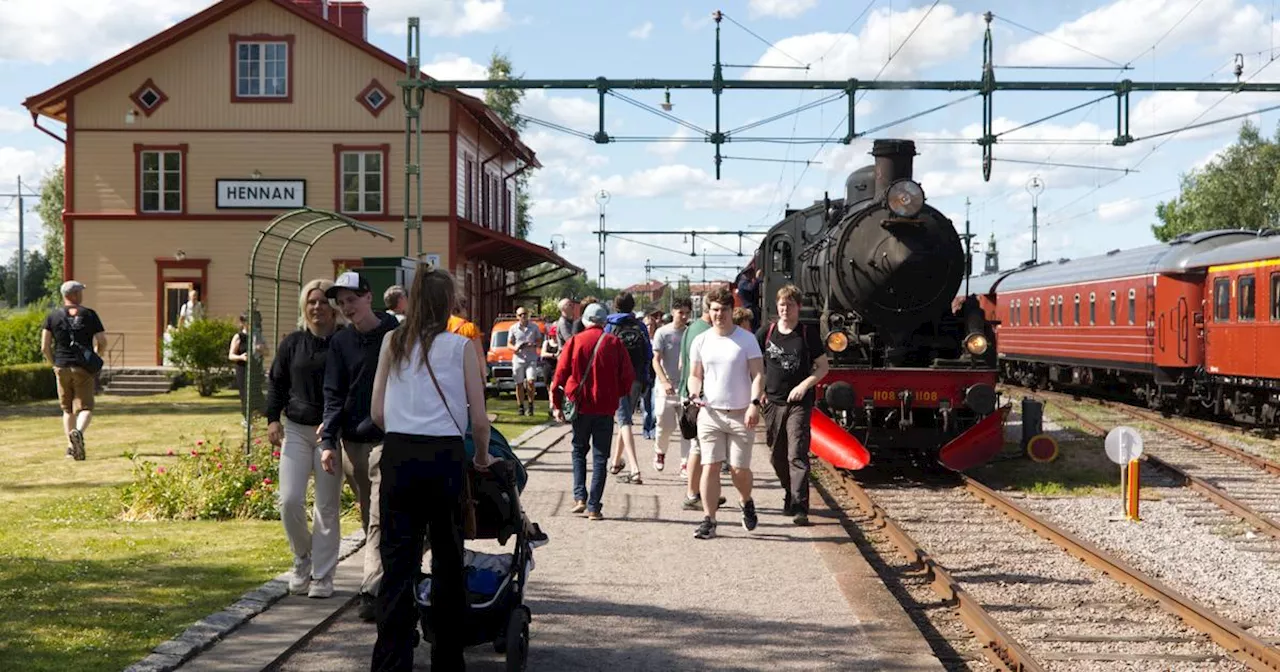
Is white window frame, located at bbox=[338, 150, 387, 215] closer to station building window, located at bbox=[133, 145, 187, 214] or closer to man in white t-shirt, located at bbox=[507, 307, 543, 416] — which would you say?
station building window, located at bbox=[133, 145, 187, 214]

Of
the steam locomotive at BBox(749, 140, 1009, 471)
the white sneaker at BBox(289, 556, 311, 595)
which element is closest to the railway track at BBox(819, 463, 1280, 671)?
the steam locomotive at BBox(749, 140, 1009, 471)

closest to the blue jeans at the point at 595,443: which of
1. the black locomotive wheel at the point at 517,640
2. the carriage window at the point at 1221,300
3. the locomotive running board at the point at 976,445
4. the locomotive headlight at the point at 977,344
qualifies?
the locomotive running board at the point at 976,445

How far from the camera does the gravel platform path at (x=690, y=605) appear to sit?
676cm

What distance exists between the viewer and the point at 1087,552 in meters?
10.2

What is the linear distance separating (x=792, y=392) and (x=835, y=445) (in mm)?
3432

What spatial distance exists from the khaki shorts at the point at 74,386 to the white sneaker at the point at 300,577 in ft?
27.1

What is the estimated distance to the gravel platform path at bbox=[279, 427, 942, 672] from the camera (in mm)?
6762

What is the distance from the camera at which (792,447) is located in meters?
11.4

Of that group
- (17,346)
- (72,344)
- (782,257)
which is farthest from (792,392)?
(17,346)

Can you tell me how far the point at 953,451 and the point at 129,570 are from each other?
28.2 feet

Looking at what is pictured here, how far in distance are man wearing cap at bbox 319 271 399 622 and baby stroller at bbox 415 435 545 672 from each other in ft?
2.50

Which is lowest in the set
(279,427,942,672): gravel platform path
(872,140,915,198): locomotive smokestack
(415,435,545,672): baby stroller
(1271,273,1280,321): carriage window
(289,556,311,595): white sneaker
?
(279,427,942,672): gravel platform path

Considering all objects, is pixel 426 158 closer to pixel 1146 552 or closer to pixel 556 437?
pixel 556 437

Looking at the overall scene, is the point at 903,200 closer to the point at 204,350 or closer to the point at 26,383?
A: the point at 204,350
